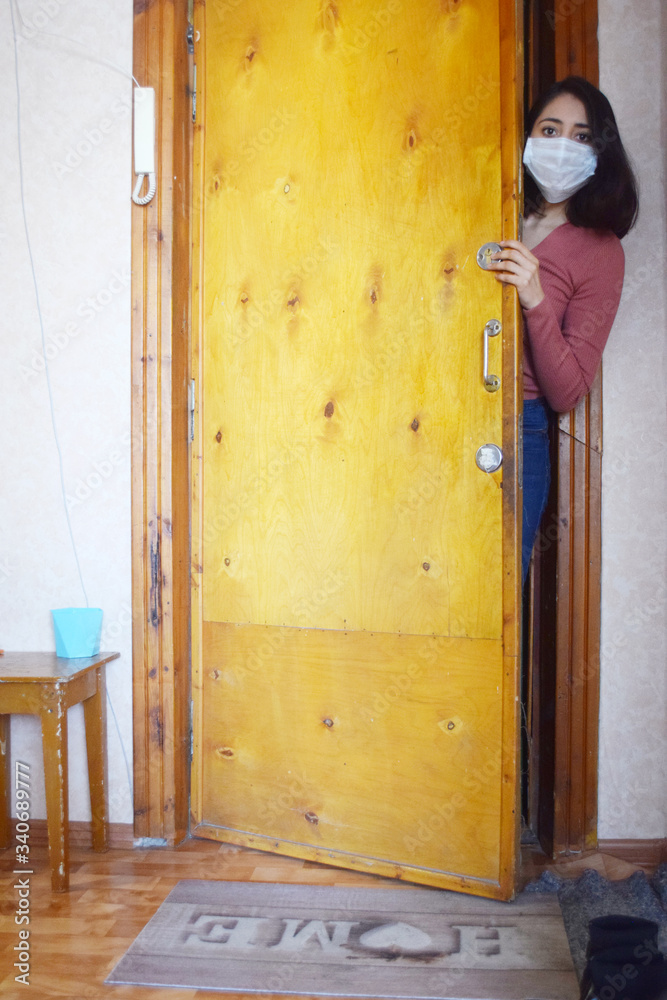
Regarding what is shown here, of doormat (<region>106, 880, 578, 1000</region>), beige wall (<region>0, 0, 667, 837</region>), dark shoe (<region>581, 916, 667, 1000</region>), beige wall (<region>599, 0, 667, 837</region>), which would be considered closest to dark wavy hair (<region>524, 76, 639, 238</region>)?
beige wall (<region>599, 0, 667, 837</region>)

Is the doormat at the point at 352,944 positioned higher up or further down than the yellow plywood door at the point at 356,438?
further down

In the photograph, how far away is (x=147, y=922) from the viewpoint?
4.92 feet

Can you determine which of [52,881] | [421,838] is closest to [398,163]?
[421,838]

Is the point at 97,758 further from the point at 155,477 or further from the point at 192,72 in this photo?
the point at 192,72

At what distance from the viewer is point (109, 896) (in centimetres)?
161

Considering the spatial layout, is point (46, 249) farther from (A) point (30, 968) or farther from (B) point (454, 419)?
(A) point (30, 968)

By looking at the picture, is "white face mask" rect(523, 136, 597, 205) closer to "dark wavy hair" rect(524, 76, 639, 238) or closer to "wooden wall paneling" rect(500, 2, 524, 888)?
"dark wavy hair" rect(524, 76, 639, 238)

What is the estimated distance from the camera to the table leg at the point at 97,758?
5.92 feet

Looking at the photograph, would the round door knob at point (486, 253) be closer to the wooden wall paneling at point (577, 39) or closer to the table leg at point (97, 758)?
the wooden wall paneling at point (577, 39)

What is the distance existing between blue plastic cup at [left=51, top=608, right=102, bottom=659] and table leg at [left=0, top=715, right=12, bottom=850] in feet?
0.84

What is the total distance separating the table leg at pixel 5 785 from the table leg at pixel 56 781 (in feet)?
0.84

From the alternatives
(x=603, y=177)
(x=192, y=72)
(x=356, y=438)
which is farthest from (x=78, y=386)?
(x=603, y=177)

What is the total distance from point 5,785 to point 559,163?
6.66 ft

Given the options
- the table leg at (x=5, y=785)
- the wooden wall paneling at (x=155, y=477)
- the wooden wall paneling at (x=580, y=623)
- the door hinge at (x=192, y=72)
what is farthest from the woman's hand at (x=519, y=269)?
the table leg at (x=5, y=785)
